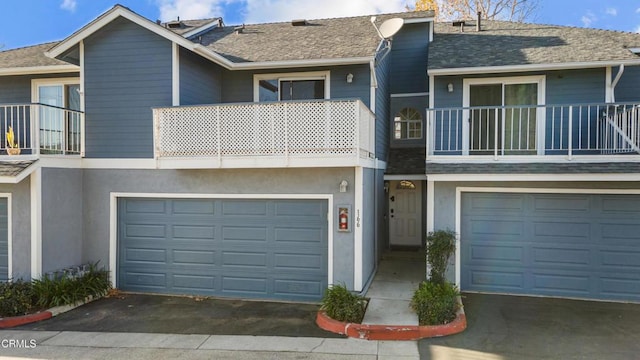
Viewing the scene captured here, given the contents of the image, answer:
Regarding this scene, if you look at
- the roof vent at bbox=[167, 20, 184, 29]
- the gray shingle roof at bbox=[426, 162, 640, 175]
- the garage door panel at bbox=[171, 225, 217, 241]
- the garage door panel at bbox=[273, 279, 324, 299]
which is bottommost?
the garage door panel at bbox=[273, 279, 324, 299]

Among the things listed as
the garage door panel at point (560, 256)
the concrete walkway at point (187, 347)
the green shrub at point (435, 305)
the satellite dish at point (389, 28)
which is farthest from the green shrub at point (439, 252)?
the satellite dish at point (389, 28)

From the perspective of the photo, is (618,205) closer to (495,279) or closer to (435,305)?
(495,279)

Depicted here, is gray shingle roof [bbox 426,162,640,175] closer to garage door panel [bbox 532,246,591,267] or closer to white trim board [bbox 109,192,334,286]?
garage door panel [bbox 532,246,591,267]

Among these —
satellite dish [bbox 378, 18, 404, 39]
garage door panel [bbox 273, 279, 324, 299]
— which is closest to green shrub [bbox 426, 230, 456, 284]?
garage door panel [bbox 273, 279, 324, 299]

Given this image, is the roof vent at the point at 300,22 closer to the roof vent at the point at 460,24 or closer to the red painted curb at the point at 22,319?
the roof vent at the point at 460,24

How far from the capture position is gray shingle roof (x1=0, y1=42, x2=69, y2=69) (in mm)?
11069

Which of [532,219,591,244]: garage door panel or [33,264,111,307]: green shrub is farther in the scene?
[532,219,591,244]: garage door panel

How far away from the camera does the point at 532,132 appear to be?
33.8ft

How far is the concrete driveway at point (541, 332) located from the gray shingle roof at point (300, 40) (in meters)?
5.86

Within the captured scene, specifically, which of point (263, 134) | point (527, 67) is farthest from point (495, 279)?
point (263, 134)

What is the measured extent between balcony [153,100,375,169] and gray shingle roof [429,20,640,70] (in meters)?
3.43

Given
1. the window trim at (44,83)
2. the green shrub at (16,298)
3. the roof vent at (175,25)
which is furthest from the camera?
the roof vent at (175,25)

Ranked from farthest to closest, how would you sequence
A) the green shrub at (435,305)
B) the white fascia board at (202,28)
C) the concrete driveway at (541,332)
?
the white fascia board at (202,28), the green shrub at (435,305), the concrete driveway at (541,332)

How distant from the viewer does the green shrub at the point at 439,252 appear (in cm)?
833
